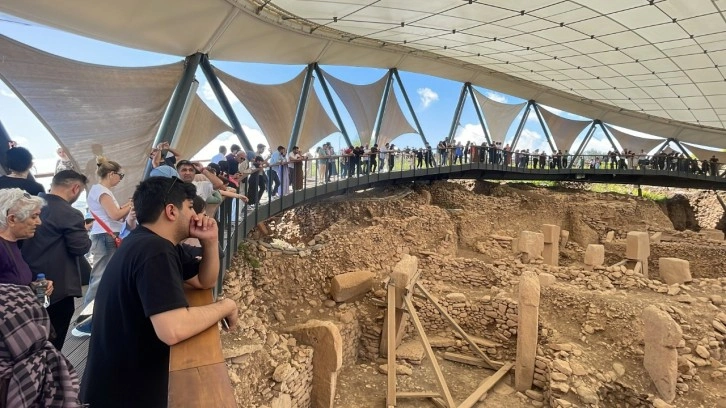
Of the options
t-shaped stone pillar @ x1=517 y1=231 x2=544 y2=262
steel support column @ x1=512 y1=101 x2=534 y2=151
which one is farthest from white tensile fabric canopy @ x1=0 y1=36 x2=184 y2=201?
steel support column @ x1=512 y1=101 x2=534 y2=151

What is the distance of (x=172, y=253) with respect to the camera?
5.35 ft

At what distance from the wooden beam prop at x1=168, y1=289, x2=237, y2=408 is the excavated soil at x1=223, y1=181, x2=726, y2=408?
3.88 meters

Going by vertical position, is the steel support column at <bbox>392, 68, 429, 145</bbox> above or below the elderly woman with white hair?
above

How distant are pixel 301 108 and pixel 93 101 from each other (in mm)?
8932

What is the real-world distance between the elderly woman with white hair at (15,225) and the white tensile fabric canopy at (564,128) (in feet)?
109

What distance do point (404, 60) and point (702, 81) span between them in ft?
44.6

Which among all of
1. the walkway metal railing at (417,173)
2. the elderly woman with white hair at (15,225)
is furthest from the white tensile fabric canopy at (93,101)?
the elderly woman with white hair at (15,225)

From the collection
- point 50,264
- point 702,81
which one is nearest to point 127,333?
point 50,264

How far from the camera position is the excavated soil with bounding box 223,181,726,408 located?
6512 mm

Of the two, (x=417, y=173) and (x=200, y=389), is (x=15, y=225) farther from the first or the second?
(x=417, y=173)

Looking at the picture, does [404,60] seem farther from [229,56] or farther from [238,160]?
[238,160]

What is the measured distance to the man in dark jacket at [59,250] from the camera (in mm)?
2807

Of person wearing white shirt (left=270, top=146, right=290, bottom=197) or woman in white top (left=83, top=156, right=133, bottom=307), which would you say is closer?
woman in white top (left=83, top=156, right=133, bottom=307)

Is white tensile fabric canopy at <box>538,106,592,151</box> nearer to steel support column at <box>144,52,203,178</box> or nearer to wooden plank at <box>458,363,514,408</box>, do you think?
wooden plank at <box>458,363,514,408</box>
